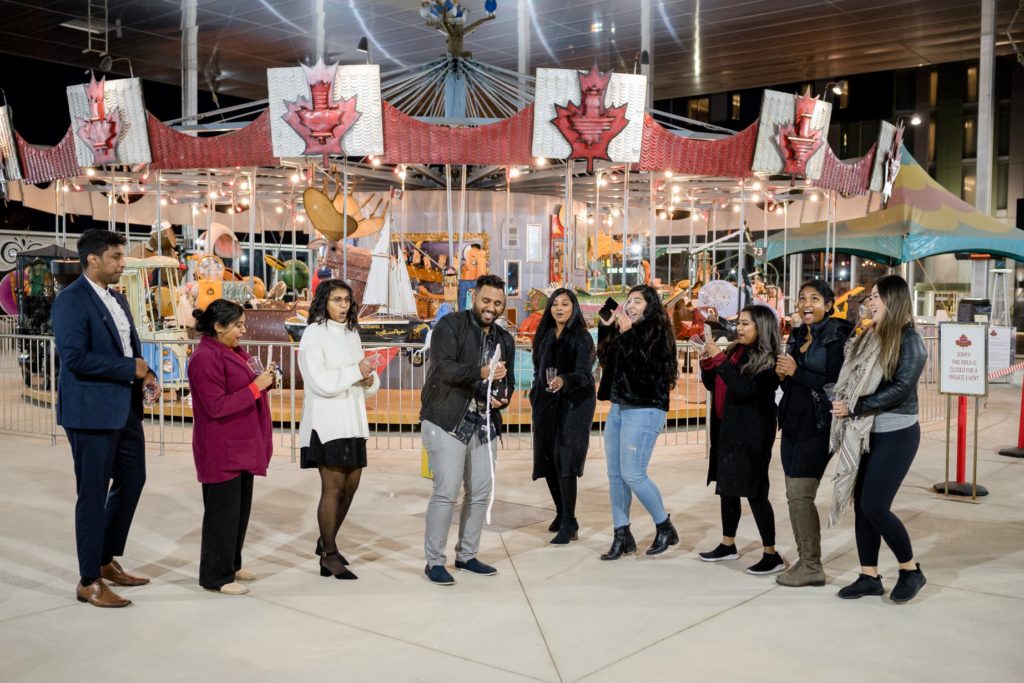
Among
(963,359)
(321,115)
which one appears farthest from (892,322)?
(321,115)

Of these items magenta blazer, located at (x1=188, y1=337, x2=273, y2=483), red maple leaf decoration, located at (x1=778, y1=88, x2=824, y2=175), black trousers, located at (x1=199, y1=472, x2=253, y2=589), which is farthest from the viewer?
red maple leaf decoration, located at (x1=778, y1=88, x2=824, y2=175)

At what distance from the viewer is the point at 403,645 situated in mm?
4191

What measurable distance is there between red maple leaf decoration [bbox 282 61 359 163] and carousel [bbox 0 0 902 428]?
16 mm

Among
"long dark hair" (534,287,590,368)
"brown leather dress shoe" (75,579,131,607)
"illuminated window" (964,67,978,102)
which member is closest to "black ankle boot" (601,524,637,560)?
"long dark hair" (534,287,590,368)

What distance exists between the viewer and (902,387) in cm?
476

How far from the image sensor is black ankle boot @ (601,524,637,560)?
223 inches

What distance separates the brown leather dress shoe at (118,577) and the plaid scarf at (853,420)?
3736 mm

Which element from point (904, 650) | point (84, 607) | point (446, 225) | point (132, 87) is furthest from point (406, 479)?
point (446, 225)

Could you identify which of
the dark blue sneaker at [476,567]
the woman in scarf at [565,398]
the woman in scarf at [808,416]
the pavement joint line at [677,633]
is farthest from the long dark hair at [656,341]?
the dark blue sneaker at [476,567]

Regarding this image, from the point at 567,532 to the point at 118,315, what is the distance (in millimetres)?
3004

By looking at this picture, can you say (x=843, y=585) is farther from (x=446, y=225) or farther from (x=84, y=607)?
(x=446, y=225)

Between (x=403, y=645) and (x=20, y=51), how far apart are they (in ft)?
72.0

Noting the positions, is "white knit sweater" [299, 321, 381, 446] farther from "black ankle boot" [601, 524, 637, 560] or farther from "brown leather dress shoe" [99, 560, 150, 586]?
"black ankle boot" [601, 524, 637, 560]

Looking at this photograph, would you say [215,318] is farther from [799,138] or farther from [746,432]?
[799,138]
